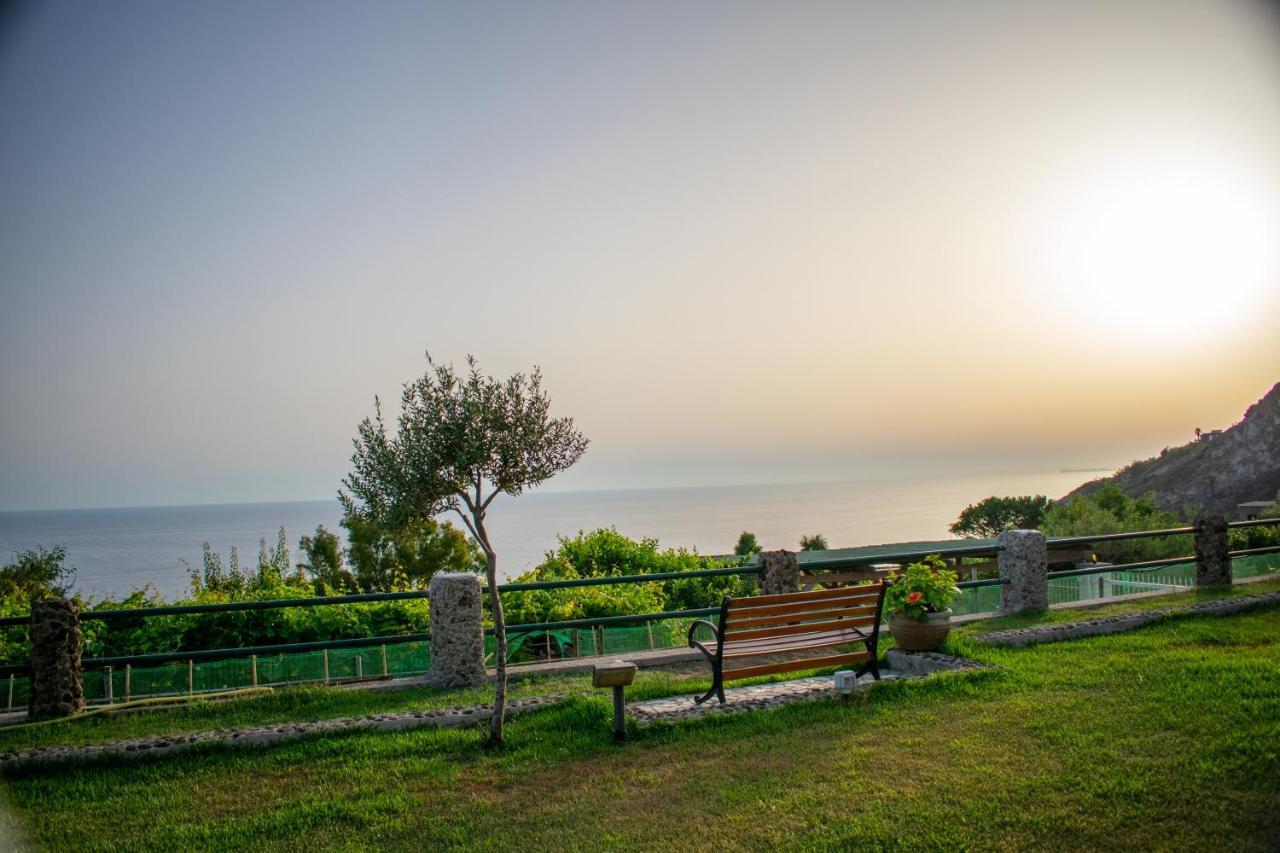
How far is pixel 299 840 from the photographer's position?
4.48 metres

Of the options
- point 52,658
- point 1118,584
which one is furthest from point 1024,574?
point 52,658

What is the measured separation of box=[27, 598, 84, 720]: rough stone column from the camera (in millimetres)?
7035

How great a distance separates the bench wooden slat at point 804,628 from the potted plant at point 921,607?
682 mm

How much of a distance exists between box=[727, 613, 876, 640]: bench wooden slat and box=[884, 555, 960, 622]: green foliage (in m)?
0.68

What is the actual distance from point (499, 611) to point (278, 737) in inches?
75.8

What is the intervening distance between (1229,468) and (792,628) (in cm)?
4269

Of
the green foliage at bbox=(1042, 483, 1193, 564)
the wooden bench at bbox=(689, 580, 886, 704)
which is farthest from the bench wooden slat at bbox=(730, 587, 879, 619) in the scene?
the green foliage at bbox=(1042, 483, 1193, 564)

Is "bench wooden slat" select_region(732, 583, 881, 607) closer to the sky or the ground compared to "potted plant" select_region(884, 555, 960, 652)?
closer to the sky

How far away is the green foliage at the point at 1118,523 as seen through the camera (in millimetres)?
22797

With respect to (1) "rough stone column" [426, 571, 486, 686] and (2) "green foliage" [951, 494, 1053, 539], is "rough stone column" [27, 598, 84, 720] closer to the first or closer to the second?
(1) "rough stone column" [426, 571, 486, 686]

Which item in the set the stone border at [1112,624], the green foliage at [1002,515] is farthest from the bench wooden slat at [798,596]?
the green foliage at [1002,515]

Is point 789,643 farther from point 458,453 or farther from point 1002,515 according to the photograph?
point 1002,515

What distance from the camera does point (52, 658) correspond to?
7098 mm

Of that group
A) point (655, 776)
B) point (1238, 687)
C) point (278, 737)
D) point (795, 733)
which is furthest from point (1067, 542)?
point (278, 737)
